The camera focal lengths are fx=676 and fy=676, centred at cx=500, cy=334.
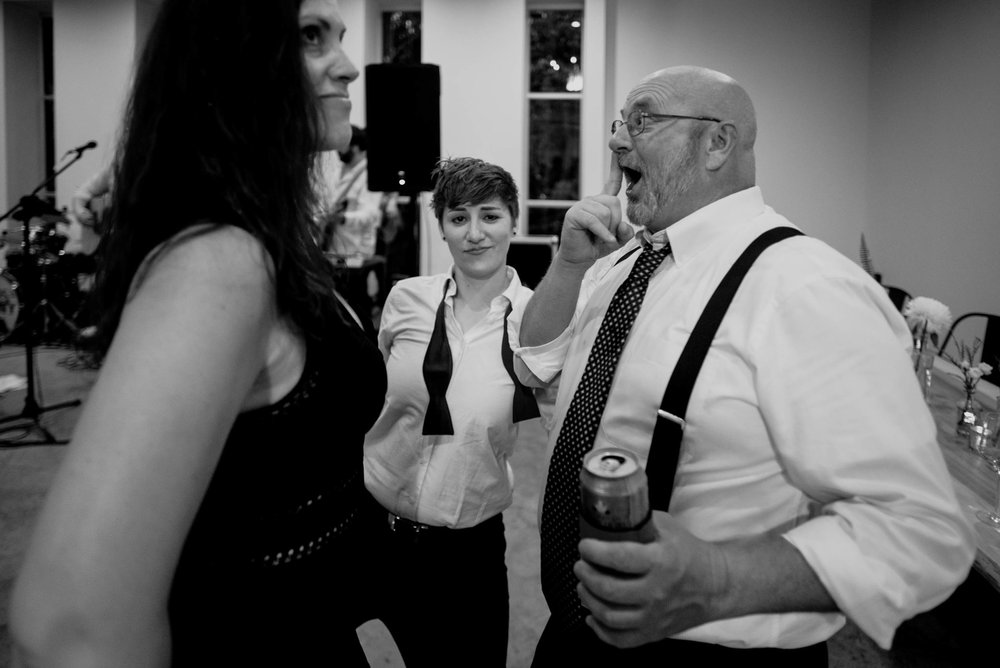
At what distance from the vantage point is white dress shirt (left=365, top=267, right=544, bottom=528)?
187 centimetres

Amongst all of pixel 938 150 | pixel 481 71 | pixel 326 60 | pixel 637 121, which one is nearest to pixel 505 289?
pixel 637 121

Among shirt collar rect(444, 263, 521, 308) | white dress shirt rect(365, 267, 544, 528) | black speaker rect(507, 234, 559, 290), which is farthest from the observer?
black speaker rect(507, 234, 559, 290)

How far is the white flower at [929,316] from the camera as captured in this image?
2.65 metres

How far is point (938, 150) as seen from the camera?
5.42 meters

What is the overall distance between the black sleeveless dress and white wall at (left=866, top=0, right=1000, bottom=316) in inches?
206

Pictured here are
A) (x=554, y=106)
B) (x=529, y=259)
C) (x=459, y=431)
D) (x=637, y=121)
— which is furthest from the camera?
(x=554, y=106)

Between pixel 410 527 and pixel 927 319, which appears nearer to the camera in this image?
pixel 410 527

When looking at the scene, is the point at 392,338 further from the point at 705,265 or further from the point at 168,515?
the point at 168,515

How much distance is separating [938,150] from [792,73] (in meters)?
1.89

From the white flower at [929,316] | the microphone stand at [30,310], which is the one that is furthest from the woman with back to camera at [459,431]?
the microphone stand at [30,310]

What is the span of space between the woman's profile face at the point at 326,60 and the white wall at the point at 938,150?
521cm

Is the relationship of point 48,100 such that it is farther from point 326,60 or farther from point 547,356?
point 326,60

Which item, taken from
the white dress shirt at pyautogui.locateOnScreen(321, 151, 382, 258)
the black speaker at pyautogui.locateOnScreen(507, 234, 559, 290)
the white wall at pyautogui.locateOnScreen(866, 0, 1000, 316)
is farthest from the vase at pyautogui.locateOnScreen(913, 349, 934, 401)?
the white dress shirt at pyautogui.locateOnScreen(321, 151, 382, 258)

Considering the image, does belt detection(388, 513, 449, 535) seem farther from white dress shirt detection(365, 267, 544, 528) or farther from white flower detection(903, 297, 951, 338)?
white flower detection(903, 297, 951, 338)
